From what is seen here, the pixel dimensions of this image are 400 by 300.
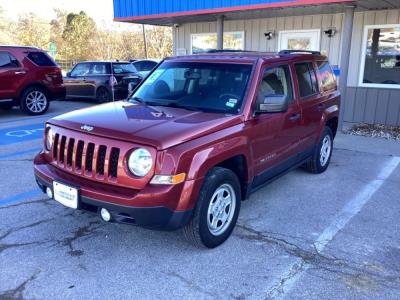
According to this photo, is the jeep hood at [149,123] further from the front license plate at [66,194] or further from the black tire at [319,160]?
the black tire at [319,160]

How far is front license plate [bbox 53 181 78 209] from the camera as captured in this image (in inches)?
132

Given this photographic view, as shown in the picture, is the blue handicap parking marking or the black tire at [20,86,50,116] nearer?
the blue handicap parking marking

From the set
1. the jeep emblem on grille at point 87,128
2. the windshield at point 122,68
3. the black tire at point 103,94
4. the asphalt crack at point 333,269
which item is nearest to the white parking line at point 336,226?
the asphalt crack at point 333,269

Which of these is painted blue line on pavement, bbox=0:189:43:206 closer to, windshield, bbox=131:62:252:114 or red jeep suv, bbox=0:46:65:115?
windshield, bbox=131:62:252:114

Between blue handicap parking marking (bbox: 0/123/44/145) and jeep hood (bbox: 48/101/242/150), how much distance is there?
4.70 meters

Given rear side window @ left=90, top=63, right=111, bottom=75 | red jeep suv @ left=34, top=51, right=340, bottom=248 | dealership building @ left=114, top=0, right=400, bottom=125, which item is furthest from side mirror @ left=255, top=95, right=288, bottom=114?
rear side window @ left=90, top=63, right=111, bottom=75

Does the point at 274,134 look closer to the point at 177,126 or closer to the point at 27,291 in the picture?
the point at 177,126

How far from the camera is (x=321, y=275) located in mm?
3309

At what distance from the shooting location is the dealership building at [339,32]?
9.17 m

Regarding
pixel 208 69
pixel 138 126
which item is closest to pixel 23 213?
pixel 138 126

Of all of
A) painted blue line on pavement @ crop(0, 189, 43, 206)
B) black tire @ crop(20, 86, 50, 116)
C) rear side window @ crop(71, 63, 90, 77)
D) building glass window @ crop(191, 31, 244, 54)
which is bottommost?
painted blue line on pavement @ crop(0, 189, 43, 206)

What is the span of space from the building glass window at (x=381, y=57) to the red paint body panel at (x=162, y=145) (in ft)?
21.3

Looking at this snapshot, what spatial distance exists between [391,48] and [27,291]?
32.2 feet

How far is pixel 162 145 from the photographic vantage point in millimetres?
3115
